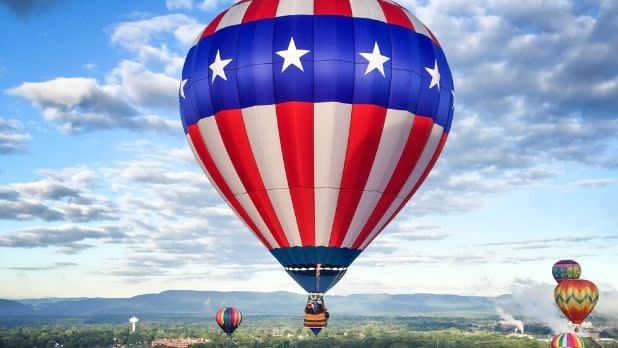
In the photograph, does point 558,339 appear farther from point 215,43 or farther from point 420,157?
point 215,43

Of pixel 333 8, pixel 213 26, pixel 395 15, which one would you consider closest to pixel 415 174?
pixel 395 15

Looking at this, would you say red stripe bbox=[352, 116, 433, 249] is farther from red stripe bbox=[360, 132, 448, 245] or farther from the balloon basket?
the balloon basket

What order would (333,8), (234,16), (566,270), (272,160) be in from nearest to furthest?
1. (333,8)
2. (272,160)
3. (234,16)
4. (566,270)

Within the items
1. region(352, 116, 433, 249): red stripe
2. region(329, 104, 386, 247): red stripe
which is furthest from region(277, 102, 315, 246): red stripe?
region(352, 116, 433, 249): red stripe

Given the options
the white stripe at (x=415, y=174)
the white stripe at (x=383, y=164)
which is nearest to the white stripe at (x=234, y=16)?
the white stripe at (x=383, y=164)

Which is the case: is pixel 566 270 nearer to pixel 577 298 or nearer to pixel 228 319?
pixel 577 298

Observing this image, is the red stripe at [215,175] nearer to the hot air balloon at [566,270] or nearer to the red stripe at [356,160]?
the red stripe at [356,160]
